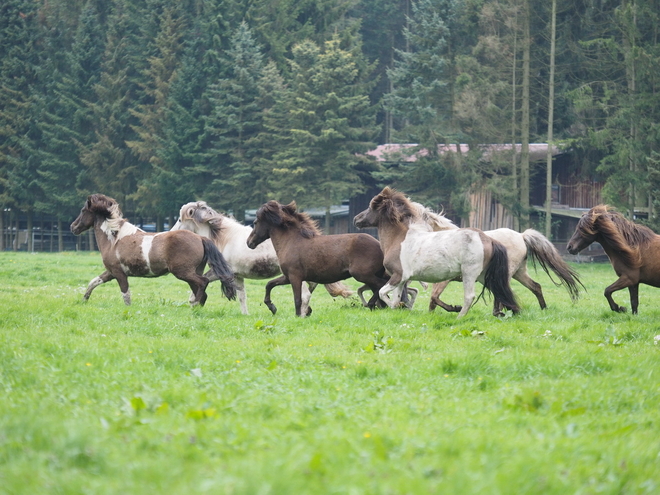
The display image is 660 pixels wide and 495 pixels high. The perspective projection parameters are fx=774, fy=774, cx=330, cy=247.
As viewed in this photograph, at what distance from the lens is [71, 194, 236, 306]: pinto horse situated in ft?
42.4

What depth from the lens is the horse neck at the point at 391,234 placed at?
40.1 feet

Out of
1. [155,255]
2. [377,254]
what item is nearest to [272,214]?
[377,254]

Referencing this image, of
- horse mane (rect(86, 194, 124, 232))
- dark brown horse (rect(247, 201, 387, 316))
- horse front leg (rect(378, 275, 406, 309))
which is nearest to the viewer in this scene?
horse front leg (rect(378, 275, 406, 309))

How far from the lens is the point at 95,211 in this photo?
14.0m

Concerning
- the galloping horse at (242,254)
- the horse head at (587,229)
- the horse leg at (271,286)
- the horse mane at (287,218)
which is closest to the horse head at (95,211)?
the galloping horse at (242,254)

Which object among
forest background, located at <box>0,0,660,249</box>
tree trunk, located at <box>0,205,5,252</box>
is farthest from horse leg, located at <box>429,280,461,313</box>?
tree trunk, located at <box>0,205,5,252</box>

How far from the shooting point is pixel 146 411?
5477 mm

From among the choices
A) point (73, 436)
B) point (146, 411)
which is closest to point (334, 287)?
point (146, 411)

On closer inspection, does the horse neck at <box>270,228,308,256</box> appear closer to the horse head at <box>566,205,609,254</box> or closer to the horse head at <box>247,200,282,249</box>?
the horse head at <box>247,200,282,249</box>

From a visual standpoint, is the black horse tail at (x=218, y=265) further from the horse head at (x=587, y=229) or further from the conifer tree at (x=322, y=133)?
the conifer tree at (x=322, y=133)

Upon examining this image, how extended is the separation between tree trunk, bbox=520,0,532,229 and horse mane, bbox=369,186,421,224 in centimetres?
2764

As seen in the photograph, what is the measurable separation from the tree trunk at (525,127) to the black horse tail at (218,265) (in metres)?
28.5

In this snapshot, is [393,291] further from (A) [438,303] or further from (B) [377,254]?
(A) [438,303]

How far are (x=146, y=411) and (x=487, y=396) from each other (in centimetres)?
272
